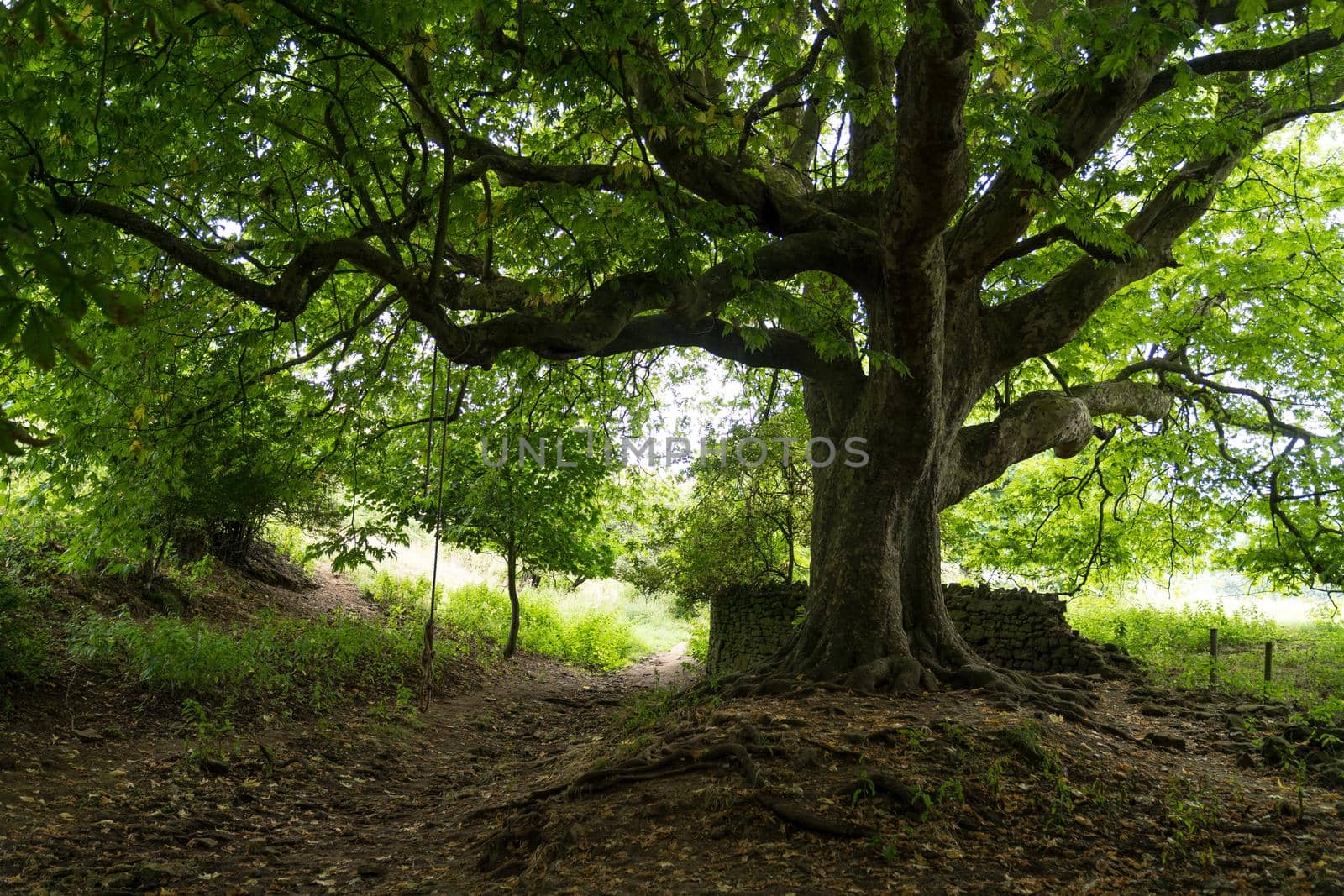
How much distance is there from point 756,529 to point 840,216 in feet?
21.9

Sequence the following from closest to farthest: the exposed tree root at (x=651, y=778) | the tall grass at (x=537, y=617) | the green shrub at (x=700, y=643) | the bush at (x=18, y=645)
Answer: the exposed tree root at (x=651, y=778)
the bush at (x=18, y=645)
the tall grass at (x=537, y=617)
the green shrub at (x=700, y=643)

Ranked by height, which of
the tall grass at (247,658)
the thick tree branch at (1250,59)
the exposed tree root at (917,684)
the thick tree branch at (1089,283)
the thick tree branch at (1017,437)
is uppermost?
the thick tree branch at (1250,59)

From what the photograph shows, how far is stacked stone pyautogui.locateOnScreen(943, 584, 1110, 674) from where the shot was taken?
9.90 m

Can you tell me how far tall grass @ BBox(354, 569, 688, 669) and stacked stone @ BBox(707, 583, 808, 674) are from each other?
12.0ft

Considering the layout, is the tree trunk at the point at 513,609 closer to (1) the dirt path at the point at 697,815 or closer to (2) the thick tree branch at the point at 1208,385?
(1) the dirt path at the point at 697,815

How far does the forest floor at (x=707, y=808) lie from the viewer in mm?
4160

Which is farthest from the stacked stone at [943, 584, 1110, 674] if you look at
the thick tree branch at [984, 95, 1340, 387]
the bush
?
the bush

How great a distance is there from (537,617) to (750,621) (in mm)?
5471

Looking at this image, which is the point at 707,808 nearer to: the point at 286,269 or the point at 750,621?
the point at 286,269

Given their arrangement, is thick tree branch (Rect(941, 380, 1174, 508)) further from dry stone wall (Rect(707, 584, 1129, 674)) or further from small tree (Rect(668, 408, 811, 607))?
small tree (Rect(668, 408, 811, 607))

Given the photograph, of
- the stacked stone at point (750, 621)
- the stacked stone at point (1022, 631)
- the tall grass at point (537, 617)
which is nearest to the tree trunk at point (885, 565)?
the stacked stone at point (1022, 631)

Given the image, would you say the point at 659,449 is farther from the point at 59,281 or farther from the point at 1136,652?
the point at 59,281

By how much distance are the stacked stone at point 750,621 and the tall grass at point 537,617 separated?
12.0 feet

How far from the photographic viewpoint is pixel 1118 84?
18.4ft
